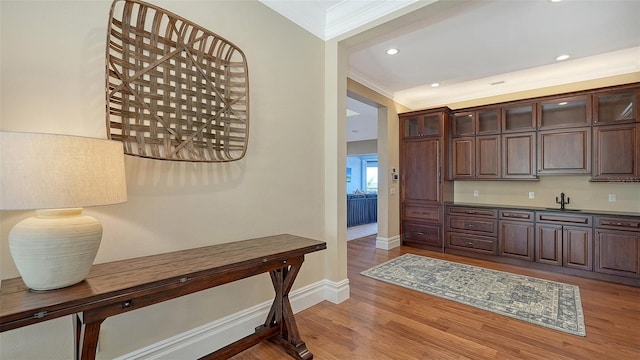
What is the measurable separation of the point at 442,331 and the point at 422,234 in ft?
8.97

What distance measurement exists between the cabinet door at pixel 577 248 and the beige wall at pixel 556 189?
2.28 ft

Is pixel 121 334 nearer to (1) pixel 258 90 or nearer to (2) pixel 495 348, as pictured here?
(1) pixel 258 90

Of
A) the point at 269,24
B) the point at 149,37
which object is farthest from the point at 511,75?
the point at 149,37

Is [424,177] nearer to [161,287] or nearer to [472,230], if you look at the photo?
[472,230]

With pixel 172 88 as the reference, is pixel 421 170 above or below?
below

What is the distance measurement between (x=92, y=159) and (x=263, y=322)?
168 cm

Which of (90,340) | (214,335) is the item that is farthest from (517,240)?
(90,340)

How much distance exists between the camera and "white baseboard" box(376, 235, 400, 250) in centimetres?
478

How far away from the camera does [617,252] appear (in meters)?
3.27

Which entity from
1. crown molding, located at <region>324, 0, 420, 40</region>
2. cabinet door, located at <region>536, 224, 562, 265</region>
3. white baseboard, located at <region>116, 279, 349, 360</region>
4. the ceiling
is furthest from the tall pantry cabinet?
white baseboard, located at <region>116, 279, 349, 360</region>

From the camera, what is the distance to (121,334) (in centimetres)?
152

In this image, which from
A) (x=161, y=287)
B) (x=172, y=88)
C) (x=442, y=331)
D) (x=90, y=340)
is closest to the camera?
(x=90, y=340)

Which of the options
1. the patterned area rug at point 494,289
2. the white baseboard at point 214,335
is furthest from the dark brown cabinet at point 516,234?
the white baseboard at point 214,335

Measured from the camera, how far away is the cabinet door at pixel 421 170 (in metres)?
4.68
